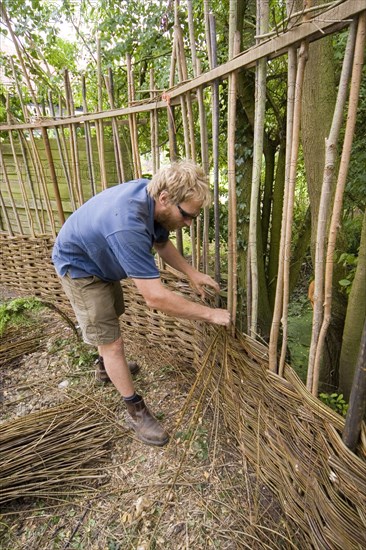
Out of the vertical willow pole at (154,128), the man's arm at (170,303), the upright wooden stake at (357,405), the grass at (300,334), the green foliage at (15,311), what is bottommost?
the grass at (300,334)

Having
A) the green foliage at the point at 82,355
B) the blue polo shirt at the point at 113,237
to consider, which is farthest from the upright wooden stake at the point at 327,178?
the green foliage at the point at 82,355

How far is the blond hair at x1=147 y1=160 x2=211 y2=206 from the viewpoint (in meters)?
1.45

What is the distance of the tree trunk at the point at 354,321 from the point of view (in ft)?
4.32

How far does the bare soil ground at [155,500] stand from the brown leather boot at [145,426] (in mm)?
49

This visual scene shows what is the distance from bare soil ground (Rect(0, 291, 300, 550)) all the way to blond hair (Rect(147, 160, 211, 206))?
98 centimetres

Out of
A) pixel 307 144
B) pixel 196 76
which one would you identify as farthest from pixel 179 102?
pixel 307 144

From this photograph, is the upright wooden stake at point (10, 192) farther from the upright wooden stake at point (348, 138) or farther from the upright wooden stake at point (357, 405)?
the upright wooden stake at point (357, 405)

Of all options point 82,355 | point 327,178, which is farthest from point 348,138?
Result: point 82,355

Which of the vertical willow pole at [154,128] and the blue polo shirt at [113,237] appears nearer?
the blue polo shirt at [113,237]

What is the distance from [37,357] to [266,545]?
87.3 inches

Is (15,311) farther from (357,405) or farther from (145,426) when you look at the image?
(357,405)

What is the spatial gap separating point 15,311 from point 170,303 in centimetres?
227

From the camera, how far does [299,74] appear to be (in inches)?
43.6

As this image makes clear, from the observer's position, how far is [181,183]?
1447mm
